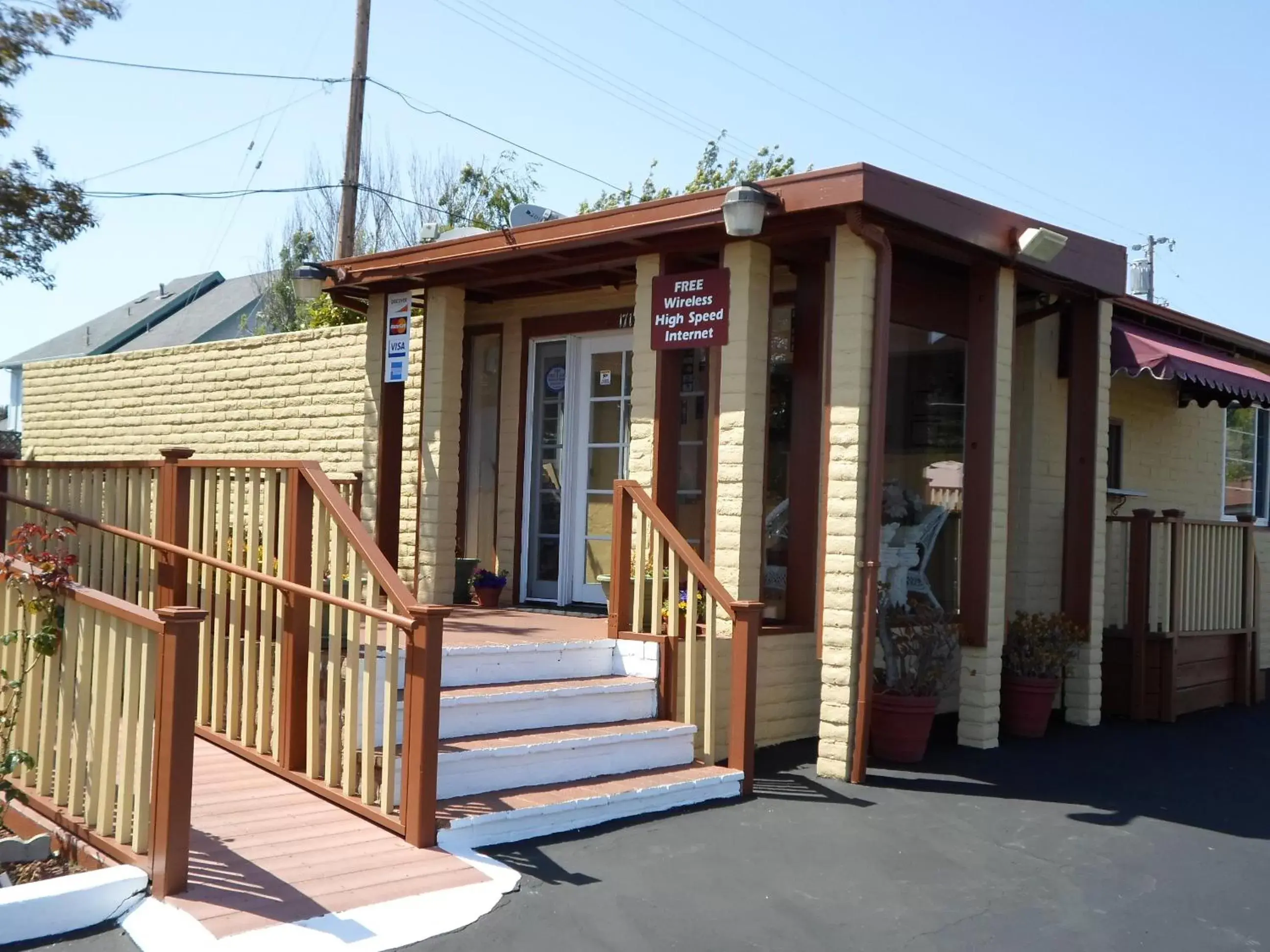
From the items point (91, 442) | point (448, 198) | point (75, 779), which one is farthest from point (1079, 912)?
point (448, 198)

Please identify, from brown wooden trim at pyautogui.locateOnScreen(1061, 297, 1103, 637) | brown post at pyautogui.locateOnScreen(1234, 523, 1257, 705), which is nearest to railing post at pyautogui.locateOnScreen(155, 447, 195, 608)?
brown wooden trim at pyautogui.locateOnScreen(1061, 297, 1103, 637)

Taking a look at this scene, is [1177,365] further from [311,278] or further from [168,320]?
[168,320]

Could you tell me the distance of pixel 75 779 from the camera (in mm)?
4891

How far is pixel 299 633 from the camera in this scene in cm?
589

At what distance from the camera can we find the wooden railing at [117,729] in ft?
14.4

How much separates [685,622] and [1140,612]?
13.5 ft

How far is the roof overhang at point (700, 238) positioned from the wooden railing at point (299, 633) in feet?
8.60

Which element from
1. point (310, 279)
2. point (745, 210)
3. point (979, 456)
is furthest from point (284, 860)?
point (310, 279)

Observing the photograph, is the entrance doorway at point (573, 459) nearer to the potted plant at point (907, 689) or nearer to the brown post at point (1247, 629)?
the potted plant at point (907, 689)

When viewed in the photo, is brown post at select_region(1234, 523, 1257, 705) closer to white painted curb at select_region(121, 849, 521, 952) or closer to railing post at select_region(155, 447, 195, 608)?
white painted curb at select_region(121, 849, 521, 952)

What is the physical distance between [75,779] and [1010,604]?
6.63 meters

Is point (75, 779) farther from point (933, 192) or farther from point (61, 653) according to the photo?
point (933, 192)

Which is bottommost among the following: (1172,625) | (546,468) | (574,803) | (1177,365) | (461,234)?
(574,803)

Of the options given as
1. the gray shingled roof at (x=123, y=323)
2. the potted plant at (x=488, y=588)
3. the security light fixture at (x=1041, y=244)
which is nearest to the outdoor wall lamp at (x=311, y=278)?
the potted plant at (x=488, y=588)
